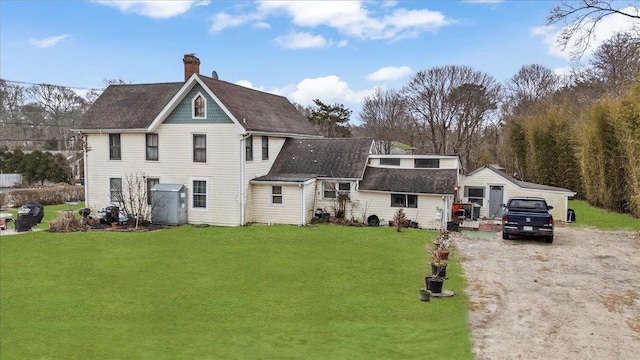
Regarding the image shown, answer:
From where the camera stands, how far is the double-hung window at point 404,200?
20.4 m

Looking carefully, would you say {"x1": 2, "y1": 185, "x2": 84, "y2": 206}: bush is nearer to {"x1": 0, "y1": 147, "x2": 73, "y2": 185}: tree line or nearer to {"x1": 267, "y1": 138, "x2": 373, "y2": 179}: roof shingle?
{"x1": 0, "y1": 147, "x2": 73, "y2": 185}: tree line

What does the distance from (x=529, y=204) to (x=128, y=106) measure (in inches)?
827

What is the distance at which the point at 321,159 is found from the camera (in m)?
23.2

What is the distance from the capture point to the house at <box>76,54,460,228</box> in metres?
20.1

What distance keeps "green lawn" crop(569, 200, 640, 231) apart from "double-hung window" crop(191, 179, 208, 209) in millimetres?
18533

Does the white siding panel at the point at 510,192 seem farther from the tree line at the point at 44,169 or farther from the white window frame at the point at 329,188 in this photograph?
the tree line at the point at 44,169

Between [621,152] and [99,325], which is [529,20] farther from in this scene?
[99,325]

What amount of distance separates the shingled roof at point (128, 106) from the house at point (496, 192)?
1706 centimetres

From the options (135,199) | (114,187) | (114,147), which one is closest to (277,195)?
(135,199)

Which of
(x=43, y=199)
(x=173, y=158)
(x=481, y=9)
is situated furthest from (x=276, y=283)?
(x=43, y=199)

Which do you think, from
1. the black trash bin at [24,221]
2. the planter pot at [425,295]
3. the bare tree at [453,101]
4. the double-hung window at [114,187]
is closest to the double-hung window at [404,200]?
the planter pot at [425,295]

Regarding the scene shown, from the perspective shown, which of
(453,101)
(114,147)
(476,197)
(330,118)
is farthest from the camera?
(330,118)

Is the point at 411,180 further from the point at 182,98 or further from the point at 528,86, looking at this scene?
the point at 528,86

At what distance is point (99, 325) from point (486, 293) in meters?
8.62
